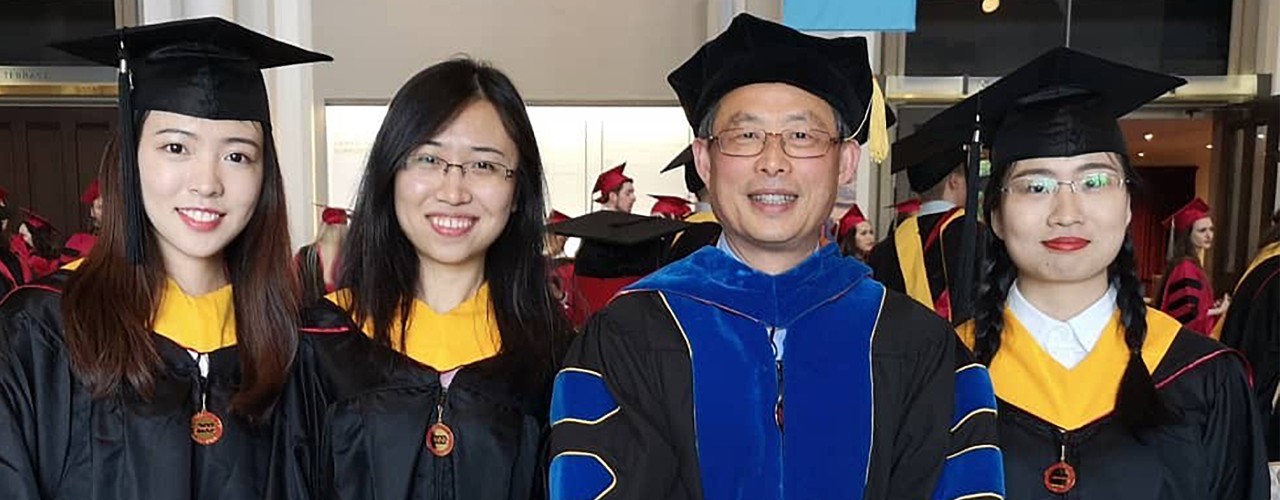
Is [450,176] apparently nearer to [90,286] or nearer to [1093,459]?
[90,286]

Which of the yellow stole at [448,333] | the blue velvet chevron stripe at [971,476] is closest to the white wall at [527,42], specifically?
the yellow stole at [448,333]

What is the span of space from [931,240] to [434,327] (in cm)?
246

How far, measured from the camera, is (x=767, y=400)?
4.70 feet

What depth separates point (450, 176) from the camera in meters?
1.75

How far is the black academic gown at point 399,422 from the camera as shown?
65.9 inches

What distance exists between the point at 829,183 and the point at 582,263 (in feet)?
8.45

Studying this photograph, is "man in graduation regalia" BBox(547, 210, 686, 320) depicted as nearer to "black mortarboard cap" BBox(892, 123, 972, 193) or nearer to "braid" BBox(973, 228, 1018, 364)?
"black mortarboard cap" BBox(892, 123, 972, 193)

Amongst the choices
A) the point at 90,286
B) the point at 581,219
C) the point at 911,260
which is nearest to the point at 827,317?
the point at 90,286

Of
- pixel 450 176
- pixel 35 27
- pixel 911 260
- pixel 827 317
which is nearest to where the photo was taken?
pixel 827 317

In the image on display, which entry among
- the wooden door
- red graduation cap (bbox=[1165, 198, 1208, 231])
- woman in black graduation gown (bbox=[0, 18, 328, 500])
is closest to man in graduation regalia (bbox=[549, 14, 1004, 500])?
woman in black graduation gown (bbox=[0, 18, 328, 500])

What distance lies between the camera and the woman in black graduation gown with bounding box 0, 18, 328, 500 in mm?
1605

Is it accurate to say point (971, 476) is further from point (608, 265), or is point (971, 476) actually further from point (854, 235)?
point (854, 235)

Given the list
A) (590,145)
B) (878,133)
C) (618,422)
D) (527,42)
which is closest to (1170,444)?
(618,422)

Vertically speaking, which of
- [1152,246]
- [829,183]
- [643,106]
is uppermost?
[643,106]
